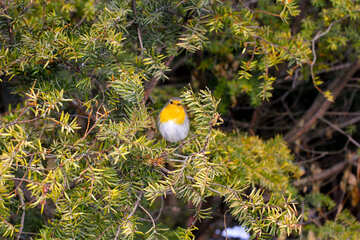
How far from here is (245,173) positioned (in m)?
1.89

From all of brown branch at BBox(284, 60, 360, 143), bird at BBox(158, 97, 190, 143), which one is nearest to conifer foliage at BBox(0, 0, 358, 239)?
bird at BBox(158, 97, 190, 143)

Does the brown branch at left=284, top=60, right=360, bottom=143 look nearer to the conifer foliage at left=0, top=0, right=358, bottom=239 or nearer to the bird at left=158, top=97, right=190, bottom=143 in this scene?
the conifer foliage at left=0, top=0, right=358, bottom=239

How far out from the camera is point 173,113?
1.91 m

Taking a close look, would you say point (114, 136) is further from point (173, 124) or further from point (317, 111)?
point (317, 111)

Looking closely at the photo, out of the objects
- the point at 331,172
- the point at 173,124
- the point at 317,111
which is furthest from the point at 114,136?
the point at 331,172

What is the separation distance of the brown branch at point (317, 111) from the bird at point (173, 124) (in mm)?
1088

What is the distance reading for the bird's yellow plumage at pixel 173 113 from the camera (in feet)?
6.13

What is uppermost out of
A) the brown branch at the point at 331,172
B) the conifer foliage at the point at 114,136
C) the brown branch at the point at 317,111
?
the conifer foliage at the point at 114,136

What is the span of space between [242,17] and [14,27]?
1013 millimetres

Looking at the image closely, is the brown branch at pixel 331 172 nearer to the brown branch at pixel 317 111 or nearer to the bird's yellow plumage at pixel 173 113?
the brown branch at pixel 317 111

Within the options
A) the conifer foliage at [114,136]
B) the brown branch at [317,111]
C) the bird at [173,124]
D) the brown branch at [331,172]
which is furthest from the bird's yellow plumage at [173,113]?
the brown branch at [331,172]

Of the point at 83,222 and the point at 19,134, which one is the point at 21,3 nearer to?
the point at 19,134

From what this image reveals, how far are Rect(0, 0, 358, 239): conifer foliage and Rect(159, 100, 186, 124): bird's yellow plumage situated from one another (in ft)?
0.45

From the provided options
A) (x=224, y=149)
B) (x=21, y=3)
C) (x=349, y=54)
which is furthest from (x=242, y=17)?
(x=349, y=54)
